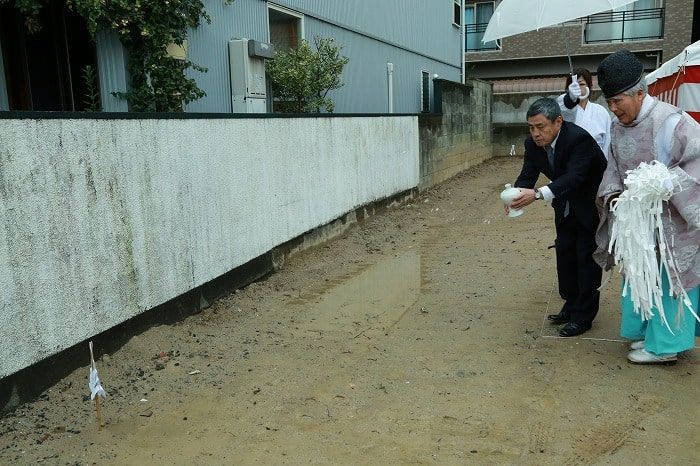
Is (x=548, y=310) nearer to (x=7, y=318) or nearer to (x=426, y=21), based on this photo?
(x=7, y=318)

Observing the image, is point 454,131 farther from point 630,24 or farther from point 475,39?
point 630,24

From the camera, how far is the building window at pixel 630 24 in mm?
23734

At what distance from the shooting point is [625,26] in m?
24.1

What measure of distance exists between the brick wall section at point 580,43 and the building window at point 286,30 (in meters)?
15.8

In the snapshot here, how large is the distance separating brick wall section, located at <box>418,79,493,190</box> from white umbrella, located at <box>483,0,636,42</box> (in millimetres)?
4869

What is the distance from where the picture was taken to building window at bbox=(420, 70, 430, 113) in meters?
14.5

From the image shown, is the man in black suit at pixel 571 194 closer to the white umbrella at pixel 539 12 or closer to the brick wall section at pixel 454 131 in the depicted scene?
the white umbrella at pixel 539 12

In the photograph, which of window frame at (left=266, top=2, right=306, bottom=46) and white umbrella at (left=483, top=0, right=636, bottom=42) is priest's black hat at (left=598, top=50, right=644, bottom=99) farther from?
window frame at (left=266, top=2, right=306, bottom=46)

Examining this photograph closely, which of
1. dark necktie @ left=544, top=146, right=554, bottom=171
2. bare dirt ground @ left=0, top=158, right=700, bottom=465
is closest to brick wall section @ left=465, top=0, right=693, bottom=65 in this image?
dark necktie @ left=544, top=146, right=554, bottom=171

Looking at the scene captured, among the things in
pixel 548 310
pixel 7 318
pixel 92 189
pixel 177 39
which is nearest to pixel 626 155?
pixel 548 310

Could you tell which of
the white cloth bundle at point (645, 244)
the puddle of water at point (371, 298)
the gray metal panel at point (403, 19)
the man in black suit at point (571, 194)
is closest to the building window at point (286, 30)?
the gray metal panel at point (403, 19)

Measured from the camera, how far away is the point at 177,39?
6508 millimetres

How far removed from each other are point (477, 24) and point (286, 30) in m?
18.7

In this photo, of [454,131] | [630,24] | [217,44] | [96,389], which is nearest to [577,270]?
[96,389]
